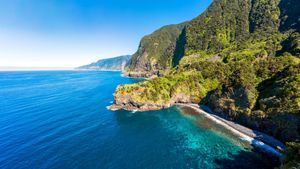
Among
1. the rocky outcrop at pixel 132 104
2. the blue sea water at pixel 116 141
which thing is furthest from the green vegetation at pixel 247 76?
the blue sea water at pixel 116 141

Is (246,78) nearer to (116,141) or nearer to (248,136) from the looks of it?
(248,136)

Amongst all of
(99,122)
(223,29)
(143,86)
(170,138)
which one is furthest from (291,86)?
(223,29)

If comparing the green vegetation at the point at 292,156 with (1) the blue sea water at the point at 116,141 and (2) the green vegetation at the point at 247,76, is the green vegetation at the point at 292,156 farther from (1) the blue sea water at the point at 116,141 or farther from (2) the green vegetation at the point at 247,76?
(1) the blue sea water at the point at 116,141

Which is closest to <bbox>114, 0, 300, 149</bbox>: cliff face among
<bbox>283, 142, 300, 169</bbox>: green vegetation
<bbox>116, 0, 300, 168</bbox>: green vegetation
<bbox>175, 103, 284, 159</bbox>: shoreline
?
<bbox>116, 0, 300, 168</bbox>: green vegetation

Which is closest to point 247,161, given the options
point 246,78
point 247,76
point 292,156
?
point 292,156

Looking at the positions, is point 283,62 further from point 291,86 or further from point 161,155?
point 161,155

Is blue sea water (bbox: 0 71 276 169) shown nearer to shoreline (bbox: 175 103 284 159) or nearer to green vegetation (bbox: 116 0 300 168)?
shoreline (bbox: 175 103 284 159)
